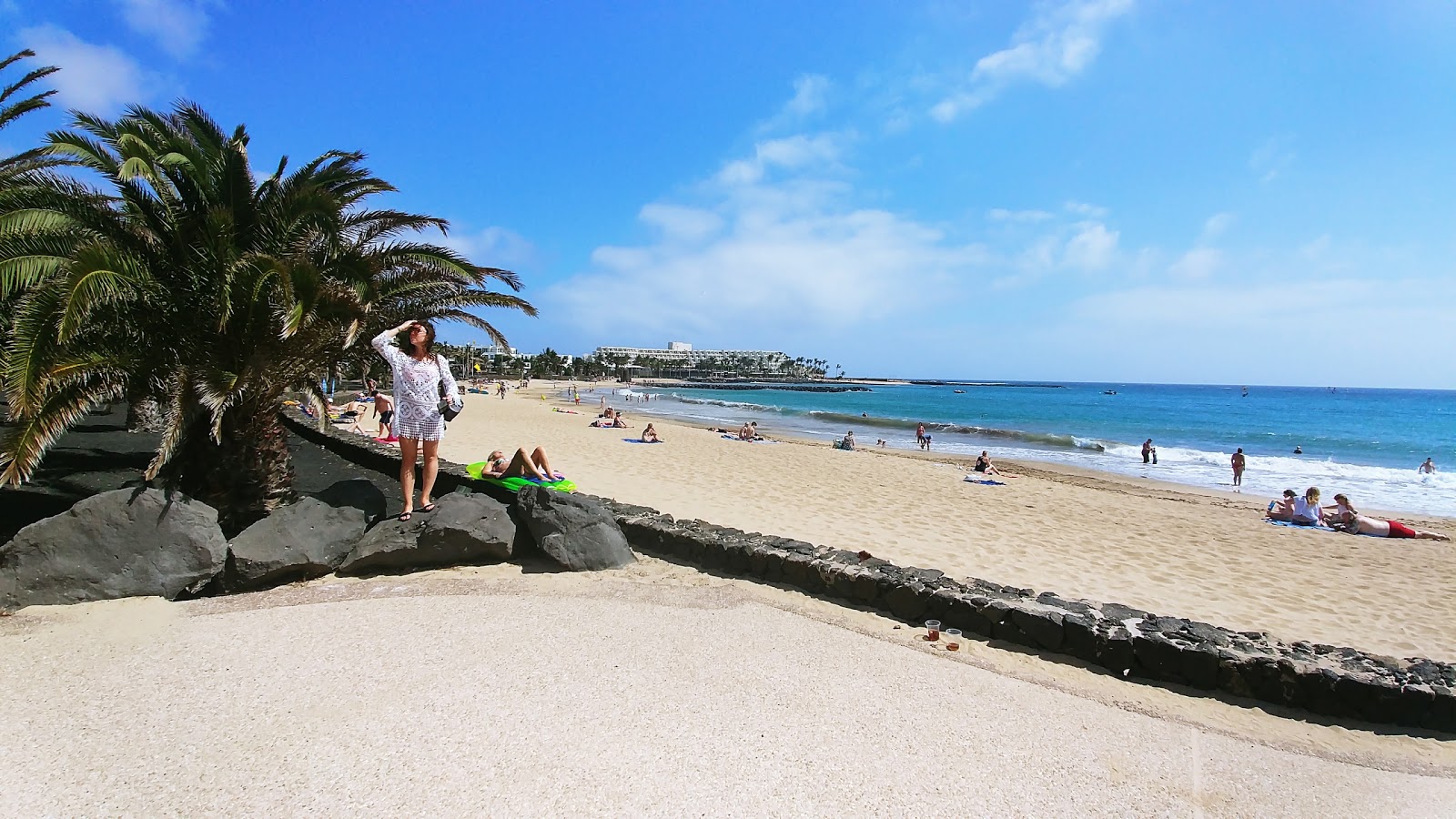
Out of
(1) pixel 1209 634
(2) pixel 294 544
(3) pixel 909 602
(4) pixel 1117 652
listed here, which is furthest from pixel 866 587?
(2) pixel 294 544

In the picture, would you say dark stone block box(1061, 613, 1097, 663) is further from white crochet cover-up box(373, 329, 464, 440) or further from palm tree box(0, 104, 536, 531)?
palm tree box(0, 104, 536, 531)

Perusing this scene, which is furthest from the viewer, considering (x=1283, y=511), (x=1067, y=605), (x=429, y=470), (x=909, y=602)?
(x=1283, y=511)

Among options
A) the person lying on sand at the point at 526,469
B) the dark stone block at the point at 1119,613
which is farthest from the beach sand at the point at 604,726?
the person lying on sand at the point at 526,469

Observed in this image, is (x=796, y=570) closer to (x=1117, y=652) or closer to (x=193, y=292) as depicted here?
(x=1117, y=652)

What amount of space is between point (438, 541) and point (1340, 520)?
15.2 metres

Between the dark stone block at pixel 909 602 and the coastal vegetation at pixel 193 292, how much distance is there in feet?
16.8

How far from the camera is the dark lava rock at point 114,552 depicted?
4.80 metres

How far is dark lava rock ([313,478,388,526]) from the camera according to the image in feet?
21.0

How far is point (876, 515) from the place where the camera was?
10.8 m

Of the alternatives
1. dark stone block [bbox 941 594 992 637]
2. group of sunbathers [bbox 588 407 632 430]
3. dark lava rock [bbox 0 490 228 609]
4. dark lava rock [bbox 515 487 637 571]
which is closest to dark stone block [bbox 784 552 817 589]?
dark lava rock [bbox 515 487 637 571]

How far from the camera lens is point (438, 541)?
6.04 m

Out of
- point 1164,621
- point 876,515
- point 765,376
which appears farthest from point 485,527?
point 765,376

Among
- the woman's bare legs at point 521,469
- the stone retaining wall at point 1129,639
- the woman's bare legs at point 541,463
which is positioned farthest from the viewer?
the woman's bare legs at point 541,463

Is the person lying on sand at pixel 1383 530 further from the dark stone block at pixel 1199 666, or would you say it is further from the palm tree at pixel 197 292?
the palm tree at pixel 197 292
